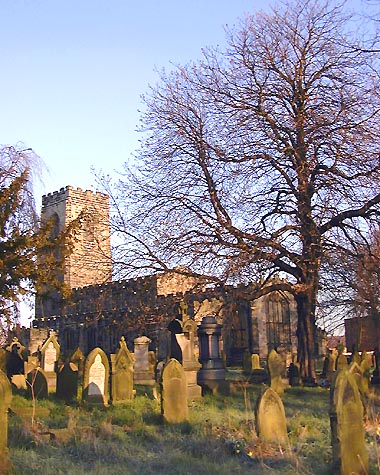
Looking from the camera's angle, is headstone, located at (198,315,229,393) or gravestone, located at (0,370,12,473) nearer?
gravestone, located at (0,370,12,473)

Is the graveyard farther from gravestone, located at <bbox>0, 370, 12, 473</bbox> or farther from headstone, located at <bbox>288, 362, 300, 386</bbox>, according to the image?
headstone, located at <bbox>288, 362, 300, 386</bbox>

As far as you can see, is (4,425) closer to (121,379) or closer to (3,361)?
(121,379)

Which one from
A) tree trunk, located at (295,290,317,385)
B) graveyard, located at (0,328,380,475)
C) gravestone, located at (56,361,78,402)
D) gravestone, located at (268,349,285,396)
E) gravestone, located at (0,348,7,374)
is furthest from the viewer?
tree trunk, located at (295,290,317,385)

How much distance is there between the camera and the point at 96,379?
13.4m

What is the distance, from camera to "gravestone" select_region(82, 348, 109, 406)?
43.4 ft

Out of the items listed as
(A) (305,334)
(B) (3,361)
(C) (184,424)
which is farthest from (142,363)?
(C) (184,424)

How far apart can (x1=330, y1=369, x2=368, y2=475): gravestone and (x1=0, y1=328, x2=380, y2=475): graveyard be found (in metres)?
0.01

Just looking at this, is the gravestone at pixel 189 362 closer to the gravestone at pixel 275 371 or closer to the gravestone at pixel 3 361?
the gravestone at pixel 275 371

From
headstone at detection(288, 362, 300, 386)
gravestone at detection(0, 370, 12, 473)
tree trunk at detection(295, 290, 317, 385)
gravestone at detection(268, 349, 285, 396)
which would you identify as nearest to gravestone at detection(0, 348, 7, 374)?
gravestone at detection(268, 349, 285, 396)

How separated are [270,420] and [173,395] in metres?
2.22

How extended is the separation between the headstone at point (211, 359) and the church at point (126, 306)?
0.77 m

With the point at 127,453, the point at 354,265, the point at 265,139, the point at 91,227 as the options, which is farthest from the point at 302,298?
the point at 127,453

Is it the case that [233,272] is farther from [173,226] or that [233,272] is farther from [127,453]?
[127,453]

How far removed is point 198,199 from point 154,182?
1554mm
